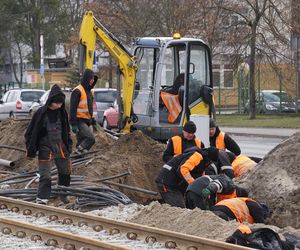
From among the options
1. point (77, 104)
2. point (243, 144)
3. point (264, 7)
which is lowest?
point (243, 144)

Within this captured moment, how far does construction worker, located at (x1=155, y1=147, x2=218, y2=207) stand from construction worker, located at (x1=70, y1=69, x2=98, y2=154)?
4.19 m

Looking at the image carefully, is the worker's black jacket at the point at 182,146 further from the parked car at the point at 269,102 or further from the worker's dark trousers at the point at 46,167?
the parked car at the point at 269,102

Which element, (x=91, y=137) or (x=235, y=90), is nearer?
(x=91, y=137)

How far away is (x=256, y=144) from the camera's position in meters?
27.3

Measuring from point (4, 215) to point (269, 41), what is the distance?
2943cm

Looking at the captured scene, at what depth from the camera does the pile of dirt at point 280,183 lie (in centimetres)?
1102

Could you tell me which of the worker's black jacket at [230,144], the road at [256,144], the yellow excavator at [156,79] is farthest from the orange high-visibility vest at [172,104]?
the worker's black jacket at [230,144]

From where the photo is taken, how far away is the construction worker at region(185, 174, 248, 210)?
1068cm

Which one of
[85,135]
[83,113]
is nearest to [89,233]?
[85,135]

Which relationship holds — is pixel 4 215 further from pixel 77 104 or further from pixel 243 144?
pixel 243 144

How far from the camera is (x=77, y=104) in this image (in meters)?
16.0

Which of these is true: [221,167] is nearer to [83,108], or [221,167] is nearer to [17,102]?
[83,108]

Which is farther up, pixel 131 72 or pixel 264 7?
pixel 264 7

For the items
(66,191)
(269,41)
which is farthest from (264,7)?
(66,191)
